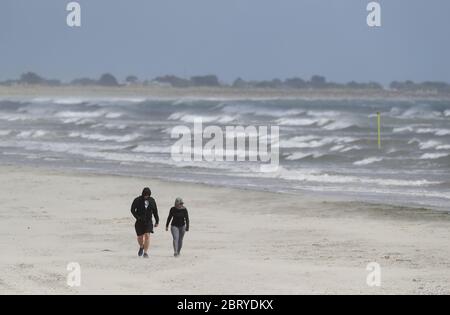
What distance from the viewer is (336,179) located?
30.8m

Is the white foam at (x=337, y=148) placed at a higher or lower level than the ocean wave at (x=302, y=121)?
higher

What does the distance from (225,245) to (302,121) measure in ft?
198

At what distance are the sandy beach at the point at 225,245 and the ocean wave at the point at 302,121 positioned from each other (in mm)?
46686

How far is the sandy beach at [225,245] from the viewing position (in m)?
14.1

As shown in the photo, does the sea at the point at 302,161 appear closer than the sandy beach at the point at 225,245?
No

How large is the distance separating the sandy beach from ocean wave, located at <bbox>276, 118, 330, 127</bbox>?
4669 centimetres

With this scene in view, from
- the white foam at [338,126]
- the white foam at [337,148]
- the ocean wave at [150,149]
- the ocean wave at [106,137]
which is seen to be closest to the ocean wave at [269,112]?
the white foam at [338,126]

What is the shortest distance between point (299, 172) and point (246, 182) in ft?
13.4

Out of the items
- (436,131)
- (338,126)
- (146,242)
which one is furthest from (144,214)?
(338,126)

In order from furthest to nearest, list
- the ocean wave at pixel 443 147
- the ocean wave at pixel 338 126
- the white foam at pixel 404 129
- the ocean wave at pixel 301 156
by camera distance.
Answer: the ocean wave at pixel 338 126, the white foam at pixel 404 129, the ocean wave at pixel 443 147, the ocean wave at pixel 301 156

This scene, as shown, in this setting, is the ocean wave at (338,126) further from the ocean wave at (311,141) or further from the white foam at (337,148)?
the white foam at (337,148)
